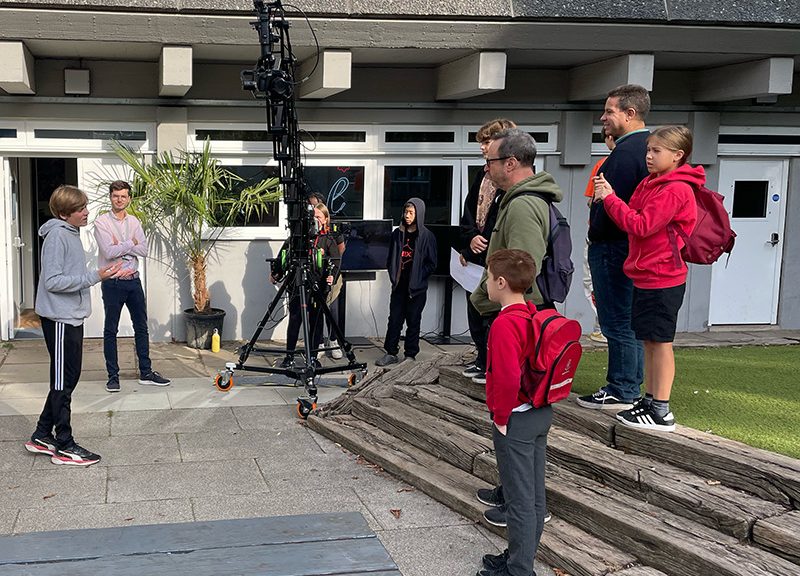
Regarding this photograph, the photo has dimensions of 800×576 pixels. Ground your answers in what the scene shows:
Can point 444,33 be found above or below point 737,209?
above

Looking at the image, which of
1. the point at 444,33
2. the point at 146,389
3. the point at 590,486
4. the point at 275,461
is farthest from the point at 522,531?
the point at 444,33

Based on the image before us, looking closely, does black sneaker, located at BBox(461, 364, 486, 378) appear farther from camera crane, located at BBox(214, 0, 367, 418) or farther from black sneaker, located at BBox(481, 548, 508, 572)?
black sneaker, located at BBox(481, 548, 508, 572)

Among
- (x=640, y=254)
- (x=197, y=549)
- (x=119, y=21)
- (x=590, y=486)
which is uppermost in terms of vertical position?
(x=119, y=21)

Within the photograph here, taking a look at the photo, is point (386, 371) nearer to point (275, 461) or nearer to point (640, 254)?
point (275, 461)

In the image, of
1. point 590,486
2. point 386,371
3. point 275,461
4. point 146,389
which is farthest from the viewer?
point 146,389

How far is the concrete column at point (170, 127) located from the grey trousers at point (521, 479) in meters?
6.75

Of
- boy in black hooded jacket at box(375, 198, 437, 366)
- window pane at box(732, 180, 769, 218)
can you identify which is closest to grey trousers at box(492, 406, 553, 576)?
boy in black hooded jacket at box(375, 198, 437, 366)

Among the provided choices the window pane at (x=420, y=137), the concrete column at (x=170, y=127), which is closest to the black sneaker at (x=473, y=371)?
the window pane at (x=420, y=137)

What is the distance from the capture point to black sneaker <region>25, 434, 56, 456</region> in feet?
19.4

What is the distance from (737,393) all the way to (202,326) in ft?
18.7

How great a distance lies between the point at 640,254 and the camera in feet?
15.9

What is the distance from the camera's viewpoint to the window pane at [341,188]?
1029 cm

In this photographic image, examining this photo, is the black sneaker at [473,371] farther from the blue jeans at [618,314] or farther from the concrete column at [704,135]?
the concrete column at [704,135]

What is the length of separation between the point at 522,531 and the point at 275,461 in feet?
8.20
